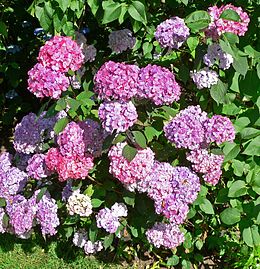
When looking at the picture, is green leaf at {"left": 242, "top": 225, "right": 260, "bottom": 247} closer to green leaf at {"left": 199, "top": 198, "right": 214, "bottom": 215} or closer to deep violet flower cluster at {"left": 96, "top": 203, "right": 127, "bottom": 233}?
green leaf at {"left": 199, "top": 198, "right": 214, "bottom": 215}

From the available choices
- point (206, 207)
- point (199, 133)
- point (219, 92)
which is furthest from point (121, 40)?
point (206, 207)

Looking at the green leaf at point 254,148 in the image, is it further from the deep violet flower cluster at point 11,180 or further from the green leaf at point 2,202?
the green leaf at point 2,202

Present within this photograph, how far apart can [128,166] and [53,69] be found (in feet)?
1.72

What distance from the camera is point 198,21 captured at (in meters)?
2.38

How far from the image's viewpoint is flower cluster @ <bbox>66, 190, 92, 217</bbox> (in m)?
2.71

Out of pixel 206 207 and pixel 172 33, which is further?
pixel 206 207

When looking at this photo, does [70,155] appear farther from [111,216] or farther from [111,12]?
[111,12]

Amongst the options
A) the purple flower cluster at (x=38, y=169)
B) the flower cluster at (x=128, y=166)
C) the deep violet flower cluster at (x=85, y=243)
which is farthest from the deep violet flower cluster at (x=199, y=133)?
the deep violet flower cluster at (x=85, y=243)

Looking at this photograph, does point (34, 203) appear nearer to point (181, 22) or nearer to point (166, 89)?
point (166, 89)

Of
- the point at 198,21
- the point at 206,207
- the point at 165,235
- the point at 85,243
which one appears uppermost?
the point at 198,21

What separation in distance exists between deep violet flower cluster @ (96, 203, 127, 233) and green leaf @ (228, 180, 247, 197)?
0.53 meters

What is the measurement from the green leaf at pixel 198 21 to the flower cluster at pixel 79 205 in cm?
95

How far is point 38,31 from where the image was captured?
3.90m

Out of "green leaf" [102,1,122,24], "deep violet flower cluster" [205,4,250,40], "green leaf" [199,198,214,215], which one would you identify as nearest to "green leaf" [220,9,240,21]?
"deep violet flower cluster" [205,4,250,40]
